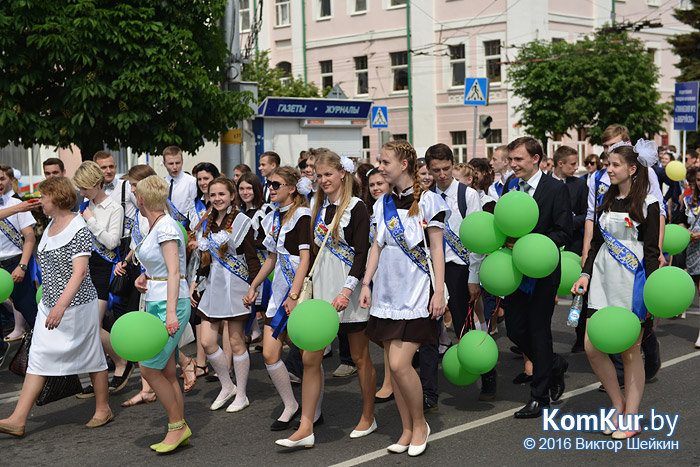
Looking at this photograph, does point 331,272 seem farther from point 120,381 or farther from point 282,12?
point 282,12

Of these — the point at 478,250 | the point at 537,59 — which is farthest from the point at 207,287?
the point at 537,59

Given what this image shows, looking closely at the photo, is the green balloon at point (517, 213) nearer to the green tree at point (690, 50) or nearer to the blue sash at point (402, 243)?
the blue sash at point (402, 243)

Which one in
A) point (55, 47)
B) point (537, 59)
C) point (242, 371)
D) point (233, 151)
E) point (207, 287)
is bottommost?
point (242, 371)

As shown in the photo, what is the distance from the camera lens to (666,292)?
541cm

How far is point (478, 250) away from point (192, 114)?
7779 millimetres

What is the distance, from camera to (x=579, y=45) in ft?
100

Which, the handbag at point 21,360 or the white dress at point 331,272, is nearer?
the white dress at point 331,272

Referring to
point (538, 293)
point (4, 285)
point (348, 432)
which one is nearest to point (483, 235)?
point (538, 293)

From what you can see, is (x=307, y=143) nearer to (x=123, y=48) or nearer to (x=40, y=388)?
(x=123, y=48)

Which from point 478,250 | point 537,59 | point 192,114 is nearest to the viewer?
point 478,250

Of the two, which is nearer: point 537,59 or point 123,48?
point 123,48

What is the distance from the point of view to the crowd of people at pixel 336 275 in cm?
548

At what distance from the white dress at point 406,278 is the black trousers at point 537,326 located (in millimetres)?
1040

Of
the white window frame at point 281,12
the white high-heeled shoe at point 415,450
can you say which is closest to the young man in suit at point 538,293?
the white high-heeled shoe at point 415,450
